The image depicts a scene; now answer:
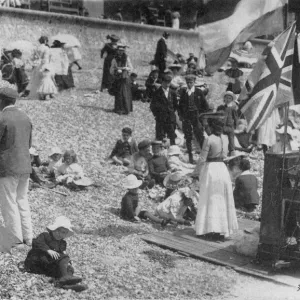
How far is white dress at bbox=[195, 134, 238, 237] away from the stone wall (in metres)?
13.1

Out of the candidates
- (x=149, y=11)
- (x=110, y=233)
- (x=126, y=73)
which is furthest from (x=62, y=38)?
(x=110, y=233)

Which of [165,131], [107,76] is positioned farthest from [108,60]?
[165,131]

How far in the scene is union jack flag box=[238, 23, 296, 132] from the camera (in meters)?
8.98

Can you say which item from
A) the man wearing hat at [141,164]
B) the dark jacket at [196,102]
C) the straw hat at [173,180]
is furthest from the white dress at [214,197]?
the dark jacket at [196,102]

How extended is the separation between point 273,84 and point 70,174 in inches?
187

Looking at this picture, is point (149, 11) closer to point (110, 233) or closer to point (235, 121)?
point (235, 121)

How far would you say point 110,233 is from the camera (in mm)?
10328

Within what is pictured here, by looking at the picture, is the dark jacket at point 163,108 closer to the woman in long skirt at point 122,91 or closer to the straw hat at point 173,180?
the woman in long skirt at point 122,91

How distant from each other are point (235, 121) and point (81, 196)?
522cm

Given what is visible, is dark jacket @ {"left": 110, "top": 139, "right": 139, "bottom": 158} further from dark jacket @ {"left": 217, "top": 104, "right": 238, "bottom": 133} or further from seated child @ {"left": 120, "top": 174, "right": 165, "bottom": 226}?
seated child @ {"left": 120, "top": 174, "right": 165, "bottom": 226}

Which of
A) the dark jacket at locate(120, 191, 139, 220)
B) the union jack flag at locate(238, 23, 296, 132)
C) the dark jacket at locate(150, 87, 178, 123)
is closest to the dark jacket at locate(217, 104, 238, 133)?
the dark jacket at locate(150, 87, 178, 123)

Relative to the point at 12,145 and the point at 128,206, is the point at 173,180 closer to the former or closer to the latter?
the point at 128,206

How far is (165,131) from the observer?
53.8ft

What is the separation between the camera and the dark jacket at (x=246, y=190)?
12.4 m
